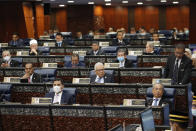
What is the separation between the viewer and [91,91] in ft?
31.5

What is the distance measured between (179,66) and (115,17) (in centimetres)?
2881

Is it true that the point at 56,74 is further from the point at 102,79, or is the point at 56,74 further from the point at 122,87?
the point at 122,87

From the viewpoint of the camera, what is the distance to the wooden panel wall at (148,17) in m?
38.2

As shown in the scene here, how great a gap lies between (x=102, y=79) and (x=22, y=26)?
16248 mm

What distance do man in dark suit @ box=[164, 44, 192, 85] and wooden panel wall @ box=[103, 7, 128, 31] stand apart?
28.1 meters

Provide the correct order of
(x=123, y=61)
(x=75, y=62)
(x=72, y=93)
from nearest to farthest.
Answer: (x=72, y=93), (x=123, y=61), (x=75, y=62)

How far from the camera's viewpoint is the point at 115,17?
38781mm

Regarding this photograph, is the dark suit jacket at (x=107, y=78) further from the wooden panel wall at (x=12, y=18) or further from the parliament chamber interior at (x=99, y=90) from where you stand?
the wooden panel wall at (x=12, y=18)

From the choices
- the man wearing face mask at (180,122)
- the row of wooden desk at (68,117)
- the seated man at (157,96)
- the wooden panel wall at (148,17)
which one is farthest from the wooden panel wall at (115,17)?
the man wearing face mask at (180,122)

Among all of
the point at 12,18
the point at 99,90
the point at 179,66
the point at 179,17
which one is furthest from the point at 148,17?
the point at 99,90

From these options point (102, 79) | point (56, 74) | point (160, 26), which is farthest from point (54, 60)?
point (160, 26)

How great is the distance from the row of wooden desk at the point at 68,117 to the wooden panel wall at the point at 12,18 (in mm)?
18341

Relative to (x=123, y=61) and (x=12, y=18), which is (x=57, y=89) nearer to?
(x=123, y=61)

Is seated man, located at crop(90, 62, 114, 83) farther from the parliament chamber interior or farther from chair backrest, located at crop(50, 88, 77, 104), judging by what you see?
chair backrest, located at crop(50, 88, 77, 104)
